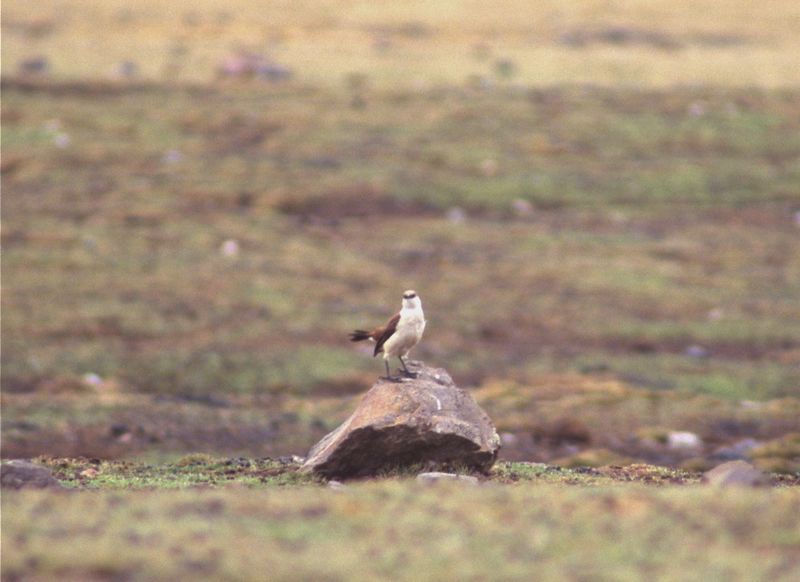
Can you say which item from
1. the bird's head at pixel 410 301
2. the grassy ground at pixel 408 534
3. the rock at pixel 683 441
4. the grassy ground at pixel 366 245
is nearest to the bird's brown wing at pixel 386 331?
the bird's head at pixel 410 301

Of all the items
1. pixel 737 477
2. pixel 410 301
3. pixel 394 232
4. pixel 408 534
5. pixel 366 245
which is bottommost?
pixel 366 245

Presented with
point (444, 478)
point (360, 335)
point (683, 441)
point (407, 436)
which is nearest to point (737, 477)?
point (444, 478)

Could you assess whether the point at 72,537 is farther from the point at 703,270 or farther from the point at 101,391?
the point at 703,270

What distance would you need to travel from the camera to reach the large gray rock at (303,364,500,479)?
16109mm

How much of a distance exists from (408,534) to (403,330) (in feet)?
15.8

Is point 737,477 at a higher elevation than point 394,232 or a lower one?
higher

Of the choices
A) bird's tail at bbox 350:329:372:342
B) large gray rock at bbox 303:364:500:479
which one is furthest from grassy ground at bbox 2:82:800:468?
large gray rock at bbox 303:364:500:479

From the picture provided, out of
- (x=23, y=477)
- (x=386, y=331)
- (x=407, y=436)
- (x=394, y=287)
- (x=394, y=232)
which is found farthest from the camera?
(x=394, y=232)

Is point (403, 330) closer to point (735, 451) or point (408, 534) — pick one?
point (408, 534)

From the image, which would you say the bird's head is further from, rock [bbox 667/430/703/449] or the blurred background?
rock [bbox 667/430/703/449]

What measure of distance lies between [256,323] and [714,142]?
3425 centimetres

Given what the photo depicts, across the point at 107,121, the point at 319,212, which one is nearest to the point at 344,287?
the point at 319,212

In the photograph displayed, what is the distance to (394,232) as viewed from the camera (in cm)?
4881

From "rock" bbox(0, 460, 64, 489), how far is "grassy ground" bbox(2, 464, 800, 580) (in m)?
1.12
